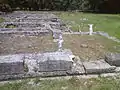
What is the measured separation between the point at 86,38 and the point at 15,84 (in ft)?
19.1

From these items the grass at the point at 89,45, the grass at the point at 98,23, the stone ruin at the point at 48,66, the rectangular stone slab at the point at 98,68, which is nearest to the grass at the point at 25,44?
the grass at the point at 89,45

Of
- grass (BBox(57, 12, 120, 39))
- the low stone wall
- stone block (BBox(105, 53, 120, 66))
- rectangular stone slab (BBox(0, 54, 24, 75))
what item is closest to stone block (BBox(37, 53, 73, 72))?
the low stone wall

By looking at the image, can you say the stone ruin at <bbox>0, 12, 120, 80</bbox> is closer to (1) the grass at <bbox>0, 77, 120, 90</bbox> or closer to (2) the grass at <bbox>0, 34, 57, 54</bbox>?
(1) the grass at <bbox>0, 77, 120, 90</bbox>

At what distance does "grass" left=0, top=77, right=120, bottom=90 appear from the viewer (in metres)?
4.71

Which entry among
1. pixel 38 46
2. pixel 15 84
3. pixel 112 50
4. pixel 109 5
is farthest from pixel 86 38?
pixel 109 5

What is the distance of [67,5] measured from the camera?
25.9 metres

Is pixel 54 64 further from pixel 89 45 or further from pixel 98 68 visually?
pixel 89 45

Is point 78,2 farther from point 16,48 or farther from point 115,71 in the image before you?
point 115,71

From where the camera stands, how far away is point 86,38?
9961mm

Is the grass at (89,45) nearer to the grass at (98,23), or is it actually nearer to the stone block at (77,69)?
the stone block at (77,69)

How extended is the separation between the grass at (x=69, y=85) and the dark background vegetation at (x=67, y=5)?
18738 mm

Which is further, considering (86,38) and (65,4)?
(65,4)

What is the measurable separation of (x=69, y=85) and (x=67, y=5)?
72.0 feet

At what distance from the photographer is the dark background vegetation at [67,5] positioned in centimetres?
2403
